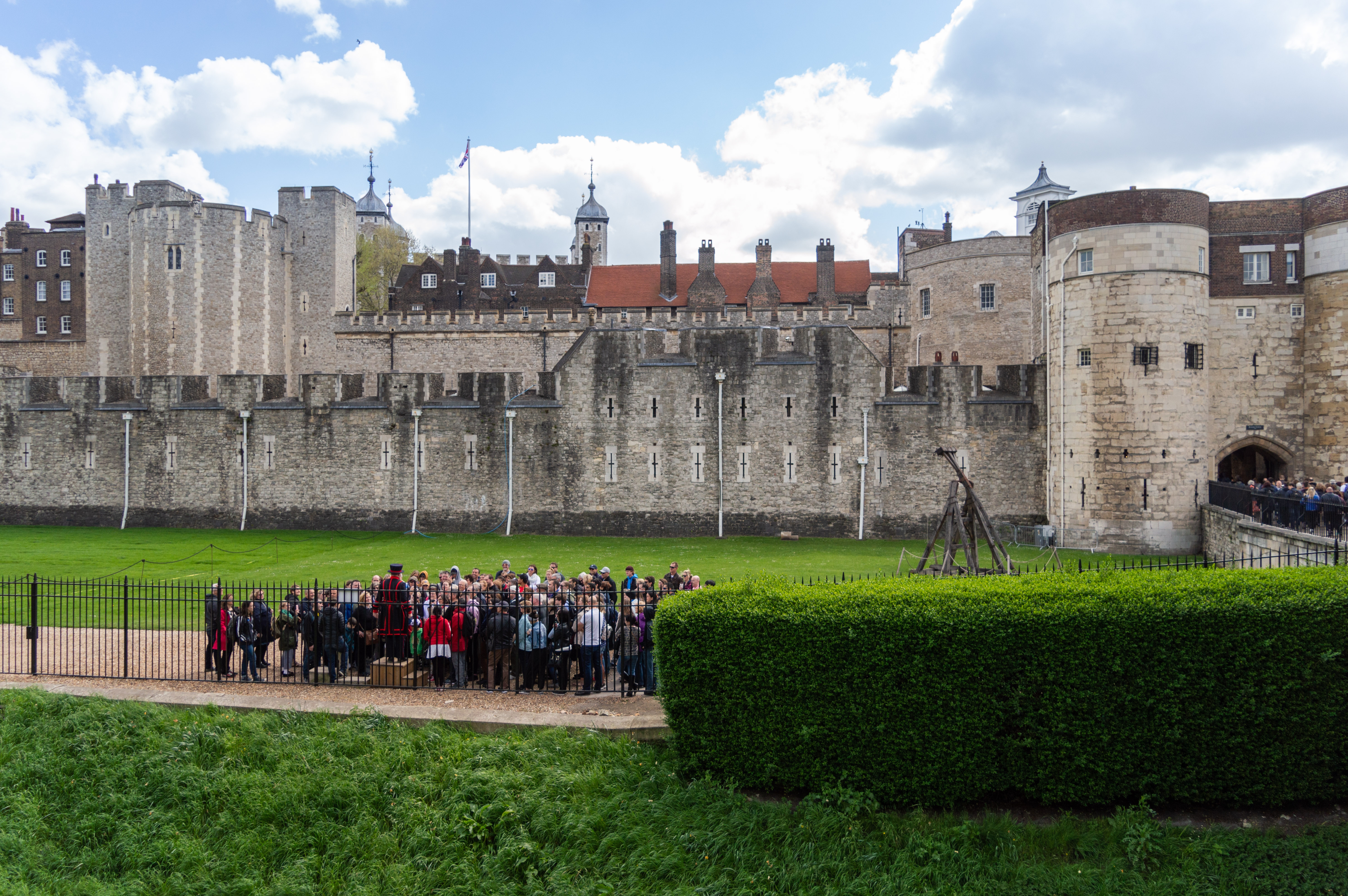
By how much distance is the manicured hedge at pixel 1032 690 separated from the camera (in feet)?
23.5

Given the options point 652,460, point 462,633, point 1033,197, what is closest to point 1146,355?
point 652,460

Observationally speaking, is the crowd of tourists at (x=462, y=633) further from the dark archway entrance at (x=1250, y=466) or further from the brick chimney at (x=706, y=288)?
the brick chimney at (x=706, y=288)

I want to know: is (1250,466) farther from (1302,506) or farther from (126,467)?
(126,467)

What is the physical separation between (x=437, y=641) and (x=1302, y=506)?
54.5ft

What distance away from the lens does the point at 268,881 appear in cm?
812

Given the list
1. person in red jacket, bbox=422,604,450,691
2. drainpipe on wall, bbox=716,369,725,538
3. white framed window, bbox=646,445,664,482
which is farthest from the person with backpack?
drainpipe on wall, bbox=716,369,725,538

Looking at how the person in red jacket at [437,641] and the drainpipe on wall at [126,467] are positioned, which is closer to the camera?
the person in red jacket at [437,641]

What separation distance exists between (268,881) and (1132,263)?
23991mm

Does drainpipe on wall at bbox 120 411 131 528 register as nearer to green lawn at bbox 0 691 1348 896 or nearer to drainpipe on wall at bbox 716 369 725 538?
green lawn at bbox 0 691 1348 896

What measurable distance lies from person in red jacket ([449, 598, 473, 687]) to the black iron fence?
12.8m

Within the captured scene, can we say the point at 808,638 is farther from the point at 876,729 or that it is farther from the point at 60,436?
the point at 60,436

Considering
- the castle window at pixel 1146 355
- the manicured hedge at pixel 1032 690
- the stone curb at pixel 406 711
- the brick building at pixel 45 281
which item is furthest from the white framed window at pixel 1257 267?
the brick building at pixel 45 281

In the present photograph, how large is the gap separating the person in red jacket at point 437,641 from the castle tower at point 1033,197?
239 feet

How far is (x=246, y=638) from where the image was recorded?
1090cm
